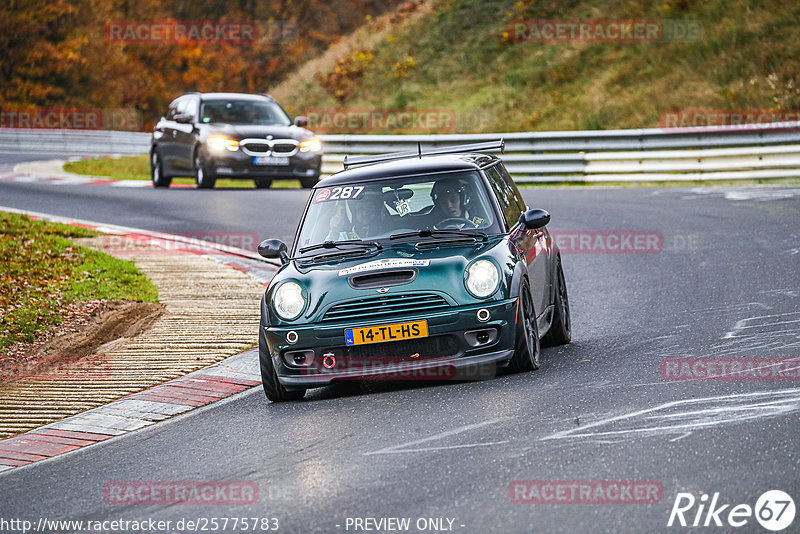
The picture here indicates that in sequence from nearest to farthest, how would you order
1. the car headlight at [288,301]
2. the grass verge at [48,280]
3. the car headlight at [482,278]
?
the car headlight at [482,278], the car headlight at [288,301], the grass verge at [48,280]

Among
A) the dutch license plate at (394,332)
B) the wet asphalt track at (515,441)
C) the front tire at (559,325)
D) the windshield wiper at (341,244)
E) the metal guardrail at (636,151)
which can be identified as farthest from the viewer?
the metal guardrail at (636,151)

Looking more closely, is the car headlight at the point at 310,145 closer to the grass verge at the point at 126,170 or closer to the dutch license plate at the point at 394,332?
the grass verge at the point at 126,170

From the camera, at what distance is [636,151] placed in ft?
78.7

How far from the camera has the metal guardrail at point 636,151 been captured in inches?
862

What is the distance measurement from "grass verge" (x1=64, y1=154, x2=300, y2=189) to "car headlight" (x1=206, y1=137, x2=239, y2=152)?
2.76 m

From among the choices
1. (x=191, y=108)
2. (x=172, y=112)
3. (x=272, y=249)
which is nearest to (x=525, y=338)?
(x=272, y=249)

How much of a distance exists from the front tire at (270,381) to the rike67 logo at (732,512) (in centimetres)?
374

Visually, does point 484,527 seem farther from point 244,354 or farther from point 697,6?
point 697,6

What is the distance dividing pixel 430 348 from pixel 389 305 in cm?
39

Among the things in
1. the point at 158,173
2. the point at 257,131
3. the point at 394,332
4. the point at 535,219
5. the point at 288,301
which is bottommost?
the point at 158,173

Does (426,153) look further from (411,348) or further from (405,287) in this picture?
(411,348)

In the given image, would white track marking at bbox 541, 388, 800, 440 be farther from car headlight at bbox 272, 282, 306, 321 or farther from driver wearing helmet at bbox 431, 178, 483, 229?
driver wearing helmet at bbox 431, 178, 483, 229

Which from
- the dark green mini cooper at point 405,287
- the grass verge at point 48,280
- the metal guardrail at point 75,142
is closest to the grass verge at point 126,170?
the metal guardrail at point 75,142

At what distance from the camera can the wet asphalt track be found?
5.56 m
